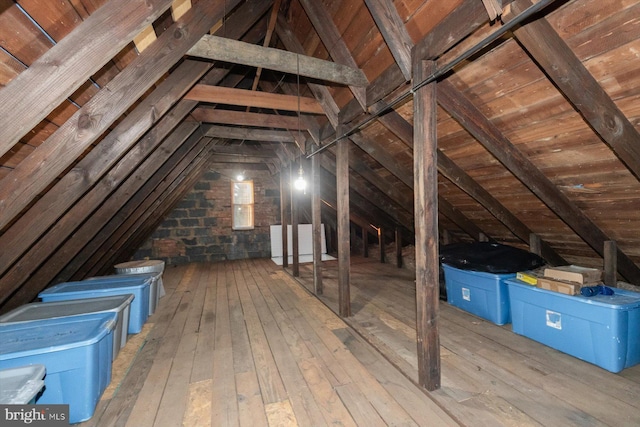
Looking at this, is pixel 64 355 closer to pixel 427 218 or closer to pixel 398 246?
pixel 427 218

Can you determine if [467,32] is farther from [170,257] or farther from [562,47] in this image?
[170,257]

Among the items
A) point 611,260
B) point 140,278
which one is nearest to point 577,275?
point 611,260

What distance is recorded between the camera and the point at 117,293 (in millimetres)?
2662

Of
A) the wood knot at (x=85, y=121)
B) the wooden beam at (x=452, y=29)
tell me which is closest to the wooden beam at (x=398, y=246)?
the wooden beam at (x=452, y=29)

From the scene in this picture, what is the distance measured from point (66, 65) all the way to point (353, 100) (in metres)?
2.39

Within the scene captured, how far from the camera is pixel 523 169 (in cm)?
241

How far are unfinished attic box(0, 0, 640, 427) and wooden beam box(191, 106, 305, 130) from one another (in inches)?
1.3

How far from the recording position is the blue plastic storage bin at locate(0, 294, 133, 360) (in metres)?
1.89

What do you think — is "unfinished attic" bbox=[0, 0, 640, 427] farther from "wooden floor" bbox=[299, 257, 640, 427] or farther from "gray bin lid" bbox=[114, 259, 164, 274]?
"gray bin lid" bbox=[114, 259, 164, 274]

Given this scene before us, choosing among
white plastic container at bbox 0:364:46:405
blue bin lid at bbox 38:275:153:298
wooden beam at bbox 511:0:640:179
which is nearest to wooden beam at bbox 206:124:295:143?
blue bin lid at bbox 38:275:153:298

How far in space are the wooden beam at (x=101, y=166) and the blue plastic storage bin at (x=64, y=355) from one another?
441 millimetres

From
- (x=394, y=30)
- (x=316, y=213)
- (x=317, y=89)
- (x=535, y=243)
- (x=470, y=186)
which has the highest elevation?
(x=317, y=89)

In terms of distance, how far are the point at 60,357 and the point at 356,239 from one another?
675cm

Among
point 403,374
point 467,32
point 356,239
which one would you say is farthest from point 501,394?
point 356,239
